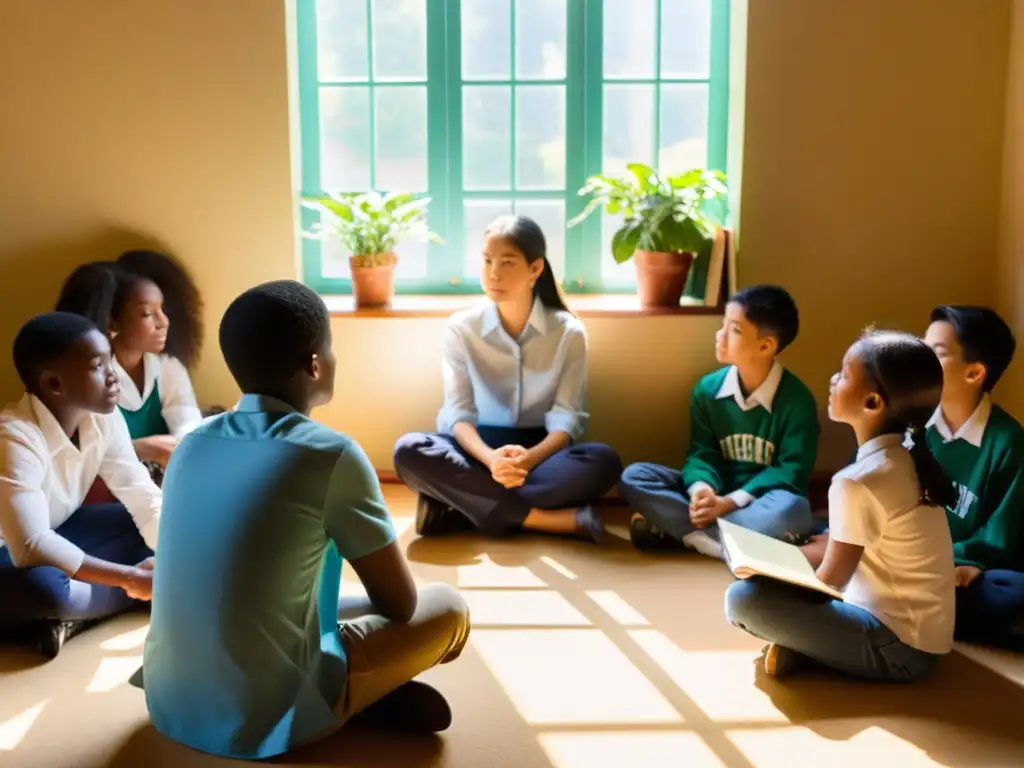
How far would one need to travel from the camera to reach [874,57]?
3432mm

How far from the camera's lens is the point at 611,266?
3.90 metres

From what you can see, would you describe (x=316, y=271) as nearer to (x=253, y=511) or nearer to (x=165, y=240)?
(x=165, y=240)

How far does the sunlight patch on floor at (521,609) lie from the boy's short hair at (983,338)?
3.83 ft

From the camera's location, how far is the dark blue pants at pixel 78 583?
2.36m

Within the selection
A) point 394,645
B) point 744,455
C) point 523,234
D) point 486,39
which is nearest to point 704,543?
point 744,455

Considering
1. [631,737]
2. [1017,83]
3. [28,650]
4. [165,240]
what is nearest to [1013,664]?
[631,737]

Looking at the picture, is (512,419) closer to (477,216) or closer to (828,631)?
(477,216)

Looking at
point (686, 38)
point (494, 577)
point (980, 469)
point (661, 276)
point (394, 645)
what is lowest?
point (494, 577)

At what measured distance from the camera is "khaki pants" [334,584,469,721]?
1.90 m

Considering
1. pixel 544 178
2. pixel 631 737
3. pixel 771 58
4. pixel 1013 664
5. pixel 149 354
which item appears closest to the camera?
pixel 631 737

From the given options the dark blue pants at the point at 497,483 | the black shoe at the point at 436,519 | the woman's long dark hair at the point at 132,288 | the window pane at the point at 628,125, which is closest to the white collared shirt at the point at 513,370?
the dark blue pants at the point at 497,483

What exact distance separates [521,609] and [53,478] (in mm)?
1159

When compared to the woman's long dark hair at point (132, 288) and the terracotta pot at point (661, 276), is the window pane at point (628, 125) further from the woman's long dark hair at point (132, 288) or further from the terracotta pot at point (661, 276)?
the woman's long dark hair at point (132, 288)

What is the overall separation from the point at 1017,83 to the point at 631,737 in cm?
252
